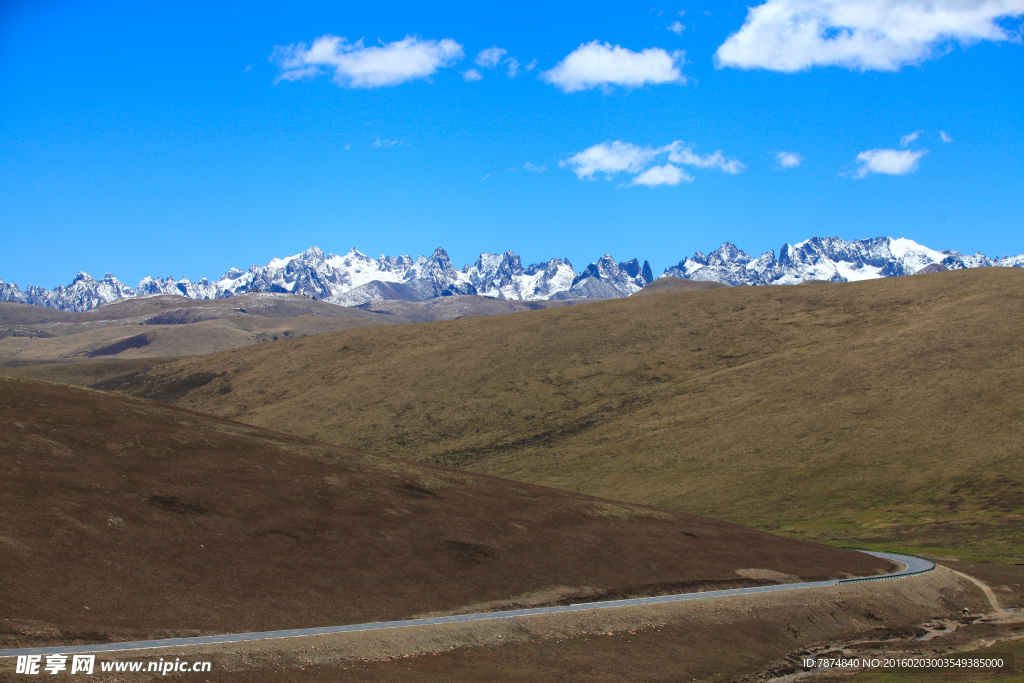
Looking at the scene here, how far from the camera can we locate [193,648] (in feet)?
95.1

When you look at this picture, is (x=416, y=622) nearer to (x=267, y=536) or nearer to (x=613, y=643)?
→ (x=267, y=536)

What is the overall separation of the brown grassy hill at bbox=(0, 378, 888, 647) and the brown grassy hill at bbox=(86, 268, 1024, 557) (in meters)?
39.7

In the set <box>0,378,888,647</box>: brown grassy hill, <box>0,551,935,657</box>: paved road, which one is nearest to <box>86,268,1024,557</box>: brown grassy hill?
<box>0,551,935,657</box>: paved road

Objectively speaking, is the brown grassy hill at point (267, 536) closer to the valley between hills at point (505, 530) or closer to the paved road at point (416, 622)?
the valley between hills at point (505, 530)

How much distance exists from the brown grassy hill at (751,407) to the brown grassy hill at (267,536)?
39689 mm

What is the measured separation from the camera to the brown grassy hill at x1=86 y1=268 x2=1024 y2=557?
320ft

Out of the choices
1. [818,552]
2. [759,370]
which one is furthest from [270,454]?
[759,370]

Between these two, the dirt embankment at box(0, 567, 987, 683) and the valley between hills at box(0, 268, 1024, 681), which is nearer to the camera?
the dirt embankment at box(0, 567, 987, 683)

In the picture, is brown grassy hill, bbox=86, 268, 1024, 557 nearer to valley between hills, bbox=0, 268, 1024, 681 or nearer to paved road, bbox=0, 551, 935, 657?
valley between hills, bbox=0, 268, 1024, 681

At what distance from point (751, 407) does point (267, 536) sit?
112185mm

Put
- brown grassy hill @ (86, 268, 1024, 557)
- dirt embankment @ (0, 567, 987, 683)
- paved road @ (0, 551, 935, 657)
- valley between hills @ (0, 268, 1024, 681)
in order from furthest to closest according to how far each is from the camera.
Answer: brown grassy hill @ (86, 268, 1024, 557), valley between hills @ (0, 268, 1024, 681), dirt embankment @ (0, 567, 987, 683), paved road @ (0, 551, 935, 657)

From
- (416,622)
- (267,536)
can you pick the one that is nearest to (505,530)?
(416,622)

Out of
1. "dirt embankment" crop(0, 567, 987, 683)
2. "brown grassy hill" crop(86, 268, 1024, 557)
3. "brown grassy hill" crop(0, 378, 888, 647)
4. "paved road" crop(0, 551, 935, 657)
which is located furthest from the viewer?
"brown grassy hill" crop(86, 268, 1024, 557)

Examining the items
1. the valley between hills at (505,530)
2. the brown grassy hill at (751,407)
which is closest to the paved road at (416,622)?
the valley between hills at (505,530)
